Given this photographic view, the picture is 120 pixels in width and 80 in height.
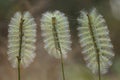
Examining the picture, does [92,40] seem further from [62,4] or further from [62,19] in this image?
[62,4]

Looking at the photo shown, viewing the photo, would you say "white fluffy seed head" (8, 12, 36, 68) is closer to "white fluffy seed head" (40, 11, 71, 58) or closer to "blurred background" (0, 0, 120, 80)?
"white fluffy seed head" (40, 11, 71, 58)

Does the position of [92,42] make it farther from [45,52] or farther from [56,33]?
[45,52]

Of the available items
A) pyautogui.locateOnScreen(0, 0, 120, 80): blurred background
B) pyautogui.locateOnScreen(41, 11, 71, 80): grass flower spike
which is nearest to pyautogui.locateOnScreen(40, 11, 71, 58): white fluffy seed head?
pyautogui.locateOnScreen(41, 11, 71, 80): grass flower spike

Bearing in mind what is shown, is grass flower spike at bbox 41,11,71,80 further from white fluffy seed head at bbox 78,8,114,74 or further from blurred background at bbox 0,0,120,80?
blurred background at bbox 0,0,120,80

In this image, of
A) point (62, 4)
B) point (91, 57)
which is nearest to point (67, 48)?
point (91, 57)

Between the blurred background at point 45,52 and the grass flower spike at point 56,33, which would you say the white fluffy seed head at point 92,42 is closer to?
the grass flower spike at point 56,33

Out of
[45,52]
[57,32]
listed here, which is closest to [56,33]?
[57,32]

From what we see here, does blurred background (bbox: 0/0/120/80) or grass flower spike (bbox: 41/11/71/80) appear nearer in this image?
grass flower spike (bbox: 41/11/71/80)

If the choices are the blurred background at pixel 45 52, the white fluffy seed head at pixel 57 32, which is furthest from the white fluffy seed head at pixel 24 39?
the blurred background at pixel 45 52
